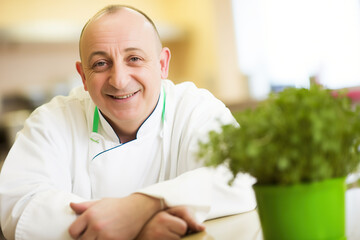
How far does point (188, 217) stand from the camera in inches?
32.8

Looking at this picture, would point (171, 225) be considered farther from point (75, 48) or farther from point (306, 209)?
point (75, 48)

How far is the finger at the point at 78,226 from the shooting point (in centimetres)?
85

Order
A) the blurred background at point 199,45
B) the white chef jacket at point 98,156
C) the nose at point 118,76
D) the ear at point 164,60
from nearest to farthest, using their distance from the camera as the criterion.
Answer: the white chef jacket at point 98,156 < the nose at point 118,76 < the ear at point 164,60 < the blurred background at point 199,45

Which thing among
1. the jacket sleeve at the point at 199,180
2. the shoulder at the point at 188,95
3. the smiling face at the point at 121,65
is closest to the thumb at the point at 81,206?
the jacket sleeve at the point at 199,180

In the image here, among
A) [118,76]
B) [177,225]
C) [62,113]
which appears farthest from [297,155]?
[62,113]

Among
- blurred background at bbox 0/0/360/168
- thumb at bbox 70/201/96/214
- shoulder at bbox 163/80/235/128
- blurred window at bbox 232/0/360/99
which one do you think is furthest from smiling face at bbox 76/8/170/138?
blurred background at bbox 0/0/360/168

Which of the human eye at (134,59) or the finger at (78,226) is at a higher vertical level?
the human eye at (134,59)

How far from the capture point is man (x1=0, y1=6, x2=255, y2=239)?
3.20 ft

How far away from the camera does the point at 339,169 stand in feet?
1.87

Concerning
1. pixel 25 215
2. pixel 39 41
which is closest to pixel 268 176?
pixel 25 215

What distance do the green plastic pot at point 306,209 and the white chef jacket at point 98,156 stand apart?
377 mm

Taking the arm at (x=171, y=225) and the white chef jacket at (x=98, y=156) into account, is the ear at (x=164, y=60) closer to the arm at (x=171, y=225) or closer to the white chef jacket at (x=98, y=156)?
the white chef jacket at (x=98, y=156)

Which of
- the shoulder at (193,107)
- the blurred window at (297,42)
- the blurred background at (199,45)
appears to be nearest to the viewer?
the shoulder at (193,107)

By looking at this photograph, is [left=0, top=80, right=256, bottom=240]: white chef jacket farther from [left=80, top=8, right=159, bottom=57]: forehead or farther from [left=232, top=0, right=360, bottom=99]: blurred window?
[left=232, top=0, right=360, bottom=99]: blurred window
